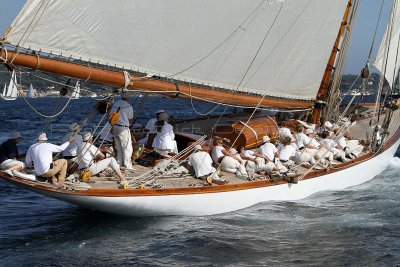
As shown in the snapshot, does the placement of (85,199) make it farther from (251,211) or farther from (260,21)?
(260,21)

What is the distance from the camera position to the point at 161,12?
13.0 metres

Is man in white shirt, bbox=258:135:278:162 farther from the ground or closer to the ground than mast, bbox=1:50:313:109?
closer to the ground

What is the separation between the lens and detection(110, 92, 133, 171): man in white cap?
14094mm

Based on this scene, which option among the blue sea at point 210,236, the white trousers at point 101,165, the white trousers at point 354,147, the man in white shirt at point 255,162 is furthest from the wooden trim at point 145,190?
the white trousers at point 354,147

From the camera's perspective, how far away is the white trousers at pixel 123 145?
14.1 meters

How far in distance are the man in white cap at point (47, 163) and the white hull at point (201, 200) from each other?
0.42 meters

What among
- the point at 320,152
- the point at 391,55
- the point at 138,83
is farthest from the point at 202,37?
the point at 391,55

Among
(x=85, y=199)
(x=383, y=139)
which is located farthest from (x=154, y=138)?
(x=383, y=139)

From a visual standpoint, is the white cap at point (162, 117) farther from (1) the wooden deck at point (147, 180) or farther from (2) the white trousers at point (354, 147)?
(2) the white trousers at point (354, 147)

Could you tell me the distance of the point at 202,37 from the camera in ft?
47.2

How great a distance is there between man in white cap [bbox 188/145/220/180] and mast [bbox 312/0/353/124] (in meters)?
7.14

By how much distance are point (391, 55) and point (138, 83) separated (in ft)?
41.7

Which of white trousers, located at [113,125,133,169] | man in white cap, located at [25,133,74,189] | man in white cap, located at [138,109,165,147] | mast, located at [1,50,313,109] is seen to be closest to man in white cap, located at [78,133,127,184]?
man in white cap, located at [25,133,74,189]

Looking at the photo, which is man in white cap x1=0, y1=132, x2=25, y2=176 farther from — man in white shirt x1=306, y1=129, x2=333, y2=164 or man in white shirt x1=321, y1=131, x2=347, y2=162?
man in white shirt x1=321, y1=131, x2=347, y2=162
